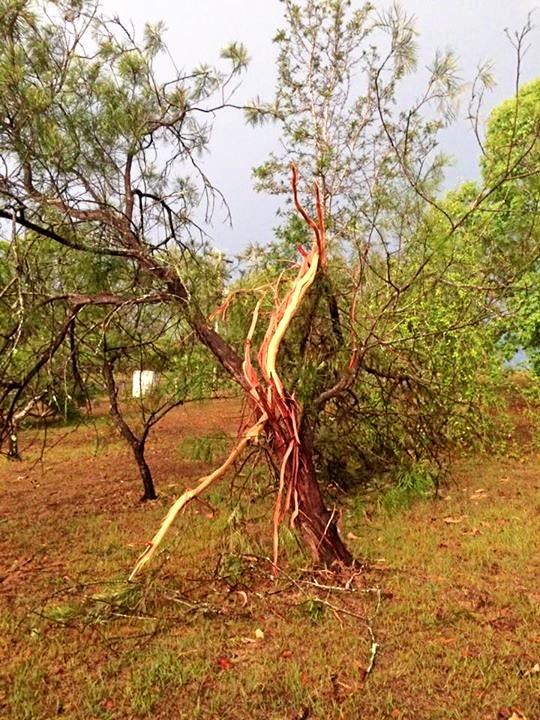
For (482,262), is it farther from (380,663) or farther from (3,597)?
(3,597)

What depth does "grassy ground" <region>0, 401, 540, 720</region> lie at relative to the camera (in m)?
2.60

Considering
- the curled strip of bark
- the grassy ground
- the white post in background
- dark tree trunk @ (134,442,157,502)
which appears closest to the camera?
the grassy ground

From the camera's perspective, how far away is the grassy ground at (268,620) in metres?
2.60

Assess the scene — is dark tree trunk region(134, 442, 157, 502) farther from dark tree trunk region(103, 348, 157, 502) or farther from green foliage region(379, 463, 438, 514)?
green foliage region(379, 463, 438, 514)

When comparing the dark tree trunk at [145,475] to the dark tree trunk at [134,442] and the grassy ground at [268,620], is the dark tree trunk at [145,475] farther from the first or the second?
the grassy ground at [268,620]

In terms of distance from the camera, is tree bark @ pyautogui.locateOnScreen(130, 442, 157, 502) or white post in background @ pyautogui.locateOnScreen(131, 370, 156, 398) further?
white post in background @ pyautogui.locateOnScreen(131, 370, 156, 398)

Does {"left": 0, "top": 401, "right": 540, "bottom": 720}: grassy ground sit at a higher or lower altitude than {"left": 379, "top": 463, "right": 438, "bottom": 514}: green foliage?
lower

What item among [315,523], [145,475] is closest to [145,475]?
[145,475]

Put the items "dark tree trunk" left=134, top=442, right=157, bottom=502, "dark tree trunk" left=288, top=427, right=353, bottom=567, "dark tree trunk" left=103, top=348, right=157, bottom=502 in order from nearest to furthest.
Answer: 1. "dark tree trunk" left=288, top=427, right=353, bottom=567
2. "dark tree trunk" left=103, top=348, right=157, bottom=502
3. "dark tree trunk" left=134, top=442, right=157, bottom=502

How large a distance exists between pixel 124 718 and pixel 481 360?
650cm

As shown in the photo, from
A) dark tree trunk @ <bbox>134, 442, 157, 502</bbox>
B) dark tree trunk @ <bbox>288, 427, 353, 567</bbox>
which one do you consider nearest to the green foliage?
dark tree trunk @ <bbox>288, 427, 353, 567</bbox>

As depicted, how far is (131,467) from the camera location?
8.22m

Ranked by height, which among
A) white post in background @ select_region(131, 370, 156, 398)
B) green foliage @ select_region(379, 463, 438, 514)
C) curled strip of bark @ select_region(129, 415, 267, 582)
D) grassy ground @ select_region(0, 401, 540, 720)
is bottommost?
grassy ground @ select_region(0, 401, 540, 720)

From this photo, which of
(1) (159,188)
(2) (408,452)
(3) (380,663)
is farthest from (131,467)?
(3) (380,663)
